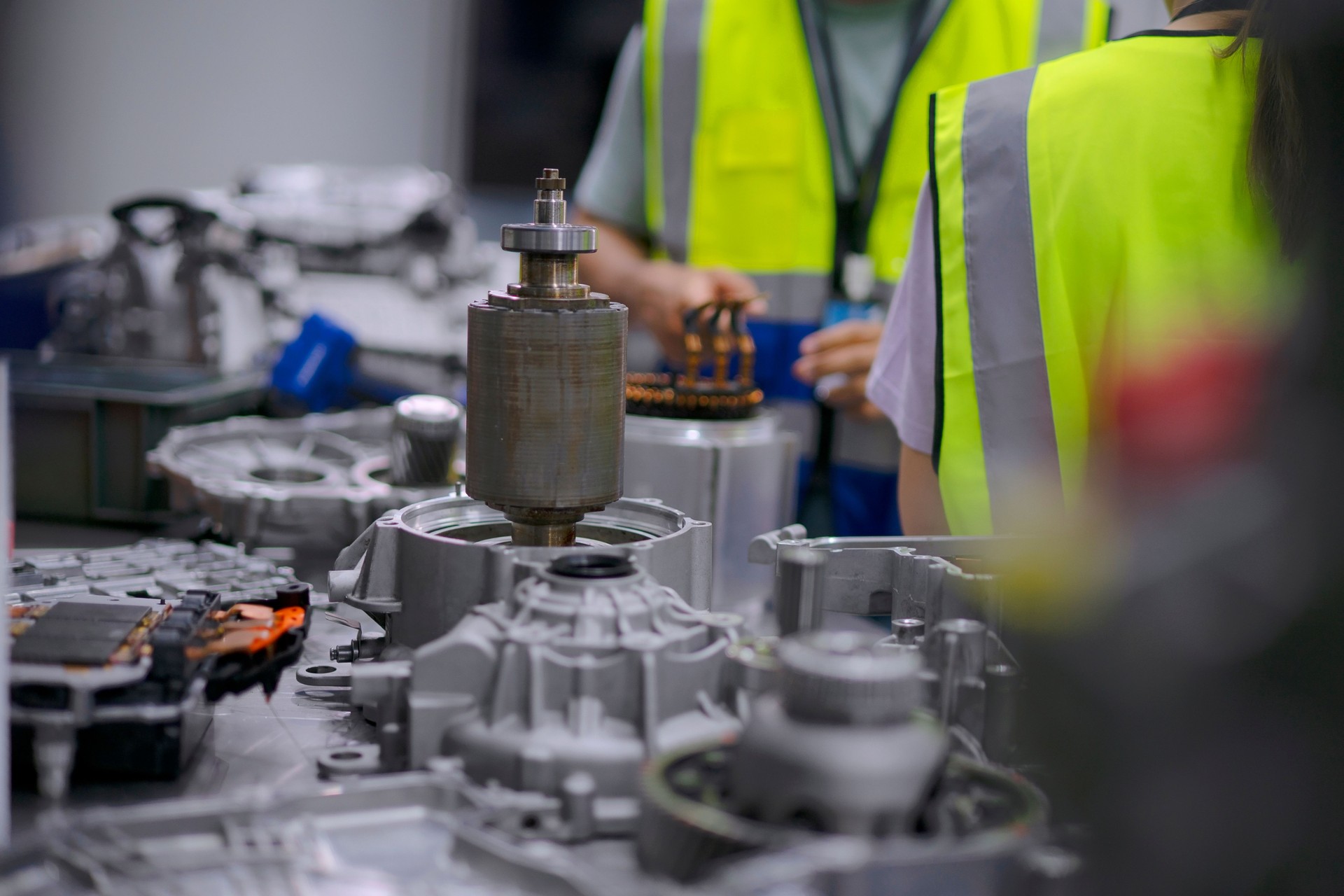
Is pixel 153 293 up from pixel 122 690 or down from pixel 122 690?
up

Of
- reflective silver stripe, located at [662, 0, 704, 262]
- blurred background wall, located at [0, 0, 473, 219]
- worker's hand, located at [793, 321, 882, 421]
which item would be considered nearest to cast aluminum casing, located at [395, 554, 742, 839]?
worker's hand, located at [793, 321, 882, 421]

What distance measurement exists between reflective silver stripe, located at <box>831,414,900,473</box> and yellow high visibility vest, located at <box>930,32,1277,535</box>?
93 cm

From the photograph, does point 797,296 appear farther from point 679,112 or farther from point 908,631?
point 908,631

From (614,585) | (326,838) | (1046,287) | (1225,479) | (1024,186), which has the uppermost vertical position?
(1024,186)

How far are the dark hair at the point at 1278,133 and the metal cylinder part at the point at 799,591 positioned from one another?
0.58 m

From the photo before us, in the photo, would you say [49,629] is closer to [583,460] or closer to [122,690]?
[122,690]

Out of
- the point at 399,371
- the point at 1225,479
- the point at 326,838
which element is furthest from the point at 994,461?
the point at 399,371

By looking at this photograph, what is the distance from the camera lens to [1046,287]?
1.37 metres

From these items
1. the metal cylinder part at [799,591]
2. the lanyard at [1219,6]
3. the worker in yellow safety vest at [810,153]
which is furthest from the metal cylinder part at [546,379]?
the worker in yellow safety vest at [810,153]

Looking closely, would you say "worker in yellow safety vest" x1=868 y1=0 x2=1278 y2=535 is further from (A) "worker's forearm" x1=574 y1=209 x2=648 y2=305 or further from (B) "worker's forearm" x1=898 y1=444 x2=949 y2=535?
(A) "worker's forearm" x1=574 y1=209 x2=648 y2=305

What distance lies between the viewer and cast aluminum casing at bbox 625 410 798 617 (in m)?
1.72

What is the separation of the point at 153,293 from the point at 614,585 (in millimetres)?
2008

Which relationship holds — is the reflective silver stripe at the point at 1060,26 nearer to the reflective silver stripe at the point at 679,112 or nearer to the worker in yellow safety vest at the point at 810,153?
the worker in yellow safety vest at the point at 810,153

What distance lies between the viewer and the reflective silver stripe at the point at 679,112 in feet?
8.34
